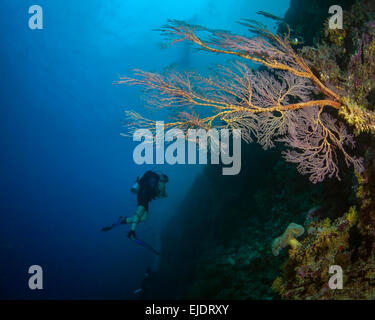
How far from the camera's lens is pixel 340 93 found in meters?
3.44

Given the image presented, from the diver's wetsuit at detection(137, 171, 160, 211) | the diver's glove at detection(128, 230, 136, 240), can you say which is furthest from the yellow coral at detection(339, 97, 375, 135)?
the diver's glove at detection(128, 230, 136, 240)

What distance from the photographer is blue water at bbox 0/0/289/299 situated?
Answer: 34906mm

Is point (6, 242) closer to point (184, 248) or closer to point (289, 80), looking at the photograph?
point (184, 248)

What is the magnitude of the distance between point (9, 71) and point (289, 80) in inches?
2688

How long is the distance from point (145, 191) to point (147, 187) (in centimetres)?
23

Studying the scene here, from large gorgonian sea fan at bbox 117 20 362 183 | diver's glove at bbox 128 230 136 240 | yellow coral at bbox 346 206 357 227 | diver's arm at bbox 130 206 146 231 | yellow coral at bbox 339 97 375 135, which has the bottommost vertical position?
diver's glove at bbox 128 230 136 240

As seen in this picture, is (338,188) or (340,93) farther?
(338,188)

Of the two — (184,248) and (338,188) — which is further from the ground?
(338,188)

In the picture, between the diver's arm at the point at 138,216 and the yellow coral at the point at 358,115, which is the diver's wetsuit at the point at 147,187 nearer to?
the diver's arm at the point at 138,216

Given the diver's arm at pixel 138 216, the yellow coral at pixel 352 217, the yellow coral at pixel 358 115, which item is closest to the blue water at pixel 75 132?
the diver's arm at pixel 138 216

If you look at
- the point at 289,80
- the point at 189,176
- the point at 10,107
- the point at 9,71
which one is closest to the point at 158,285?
the point at 289,80

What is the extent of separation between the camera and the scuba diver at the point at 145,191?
27.0 feet

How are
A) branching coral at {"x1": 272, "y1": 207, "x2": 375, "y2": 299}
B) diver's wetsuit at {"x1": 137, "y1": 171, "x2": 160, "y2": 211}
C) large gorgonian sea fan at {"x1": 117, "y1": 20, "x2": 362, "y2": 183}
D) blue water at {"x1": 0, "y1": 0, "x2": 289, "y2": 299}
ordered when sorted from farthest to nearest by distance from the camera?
blue water at {"x1": 0, "y1": 0, "x2": 289, "y2": 299} < diver's wetsuit at {"x1": 137, "y1": 171, "x2": 160, "y2": 211} < large gorgonian sea fan at {"x1": 117, "y1": 20, "x2": 362, "y2": 183} < branching coral at {"x1": 272, "y1": 207, "x2": 375, "y2": 299}

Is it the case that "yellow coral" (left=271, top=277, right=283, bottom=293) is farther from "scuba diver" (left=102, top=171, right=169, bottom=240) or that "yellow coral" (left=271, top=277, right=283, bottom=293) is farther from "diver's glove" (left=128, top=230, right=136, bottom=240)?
"diver's glove" (left=128, top=230, right=136, bottom=240)
